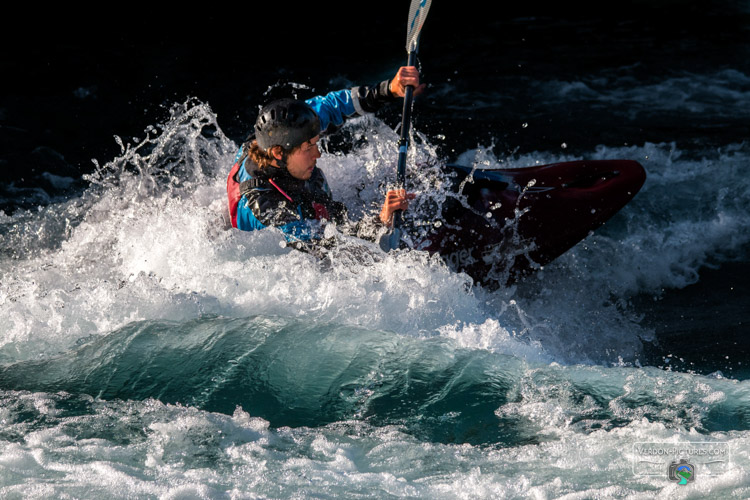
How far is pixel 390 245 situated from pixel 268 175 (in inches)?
28.4

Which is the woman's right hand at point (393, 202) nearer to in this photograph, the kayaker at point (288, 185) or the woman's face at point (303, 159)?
the kayaker at point (288, 185)

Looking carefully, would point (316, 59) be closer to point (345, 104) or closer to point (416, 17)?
point (416, 17)

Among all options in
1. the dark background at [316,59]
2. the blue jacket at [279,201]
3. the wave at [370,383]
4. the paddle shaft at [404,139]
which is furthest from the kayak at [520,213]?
the dark background at [316,59]

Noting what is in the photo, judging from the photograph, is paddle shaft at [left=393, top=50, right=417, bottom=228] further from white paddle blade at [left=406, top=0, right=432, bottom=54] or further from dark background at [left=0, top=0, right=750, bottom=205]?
dark background at [left=0, top=0, right=750, bottom=205]

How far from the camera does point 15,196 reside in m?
6.08

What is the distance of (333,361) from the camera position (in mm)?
3629

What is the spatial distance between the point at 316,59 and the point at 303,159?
4.70 m

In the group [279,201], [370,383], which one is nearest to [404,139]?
[279,201]

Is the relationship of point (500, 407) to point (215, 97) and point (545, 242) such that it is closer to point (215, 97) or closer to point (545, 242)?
point (545, 242)

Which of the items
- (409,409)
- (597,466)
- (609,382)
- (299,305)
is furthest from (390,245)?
(597,466)

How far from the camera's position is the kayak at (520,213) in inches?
171

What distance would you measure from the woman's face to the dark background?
10.2 feet

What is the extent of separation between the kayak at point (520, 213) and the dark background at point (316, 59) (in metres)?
2.18

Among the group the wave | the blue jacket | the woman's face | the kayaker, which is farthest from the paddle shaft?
the wave
